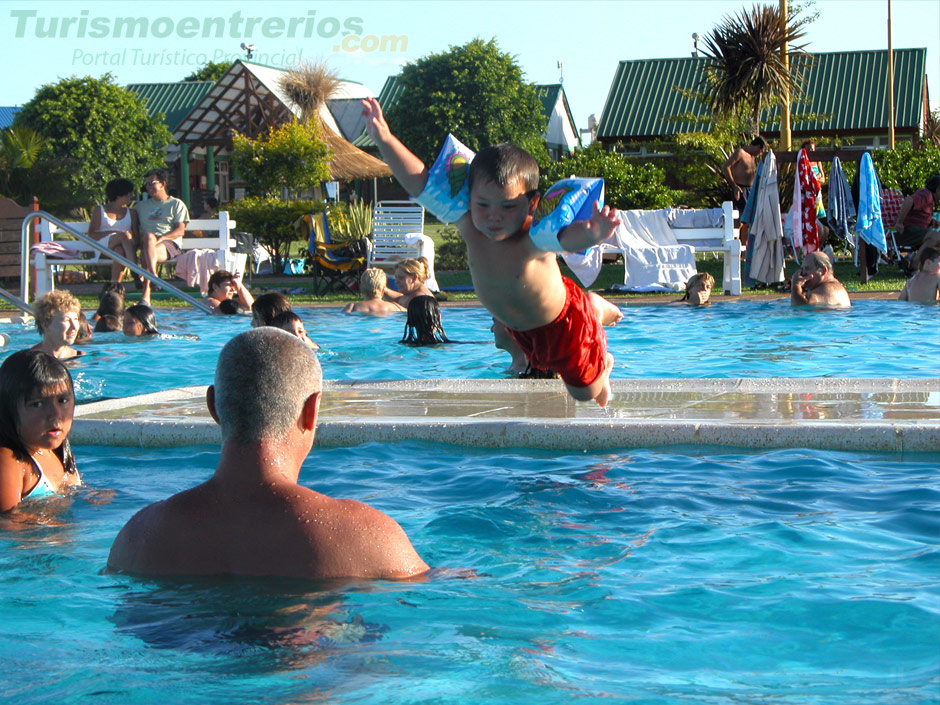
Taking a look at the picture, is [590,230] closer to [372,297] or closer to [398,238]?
[372,297]

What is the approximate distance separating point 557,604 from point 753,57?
19.1 metres

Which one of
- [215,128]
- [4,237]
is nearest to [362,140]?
[215,128]

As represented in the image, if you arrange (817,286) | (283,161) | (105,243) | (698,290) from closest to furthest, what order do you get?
1. (817,286)
2. (698,290)
3. (105,243)
4. (283,161)

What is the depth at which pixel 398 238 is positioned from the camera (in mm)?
18844

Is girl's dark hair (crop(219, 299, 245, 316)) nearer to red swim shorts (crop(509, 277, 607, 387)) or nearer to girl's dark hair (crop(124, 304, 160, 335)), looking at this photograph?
girl's dark hair (crop(124, 304, 160, 335))

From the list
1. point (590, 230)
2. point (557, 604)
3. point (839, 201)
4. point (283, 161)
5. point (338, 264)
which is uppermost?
point (283, 161)

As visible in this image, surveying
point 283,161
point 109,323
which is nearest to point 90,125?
point 283,161

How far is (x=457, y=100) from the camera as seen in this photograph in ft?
120

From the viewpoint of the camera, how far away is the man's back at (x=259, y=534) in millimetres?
3180

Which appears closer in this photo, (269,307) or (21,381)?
(21,381)

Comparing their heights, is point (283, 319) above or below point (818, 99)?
below

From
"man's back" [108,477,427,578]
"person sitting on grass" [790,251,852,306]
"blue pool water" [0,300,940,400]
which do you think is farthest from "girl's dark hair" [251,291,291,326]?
"person sitting on grass" [790,251,852,306]

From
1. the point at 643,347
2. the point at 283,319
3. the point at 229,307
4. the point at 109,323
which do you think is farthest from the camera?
the point at 229,307

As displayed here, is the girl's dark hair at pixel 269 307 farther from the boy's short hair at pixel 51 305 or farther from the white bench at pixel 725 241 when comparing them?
the white bench at pixel 725 241
